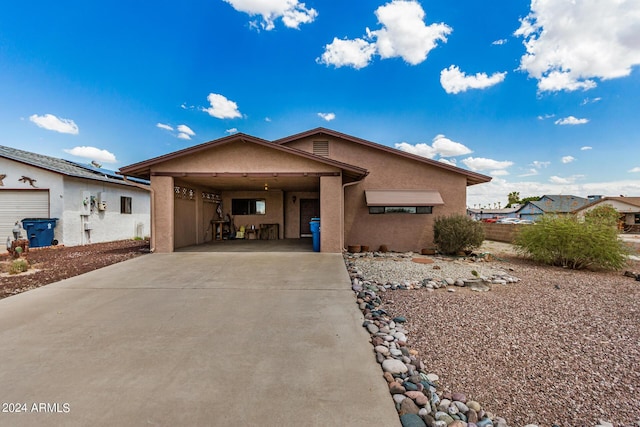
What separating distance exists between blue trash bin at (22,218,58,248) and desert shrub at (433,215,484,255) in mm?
16174

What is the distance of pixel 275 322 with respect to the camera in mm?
4082

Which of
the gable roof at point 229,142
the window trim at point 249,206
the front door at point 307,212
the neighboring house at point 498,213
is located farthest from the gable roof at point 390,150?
the neighboring house at point 498,213

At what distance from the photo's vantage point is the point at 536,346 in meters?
3.50

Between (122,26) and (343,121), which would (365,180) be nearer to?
(343,121)

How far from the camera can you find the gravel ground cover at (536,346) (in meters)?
2.45

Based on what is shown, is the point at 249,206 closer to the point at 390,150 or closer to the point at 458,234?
the point at 390,150

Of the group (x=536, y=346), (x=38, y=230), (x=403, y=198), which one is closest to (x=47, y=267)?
(x=38, y=230)

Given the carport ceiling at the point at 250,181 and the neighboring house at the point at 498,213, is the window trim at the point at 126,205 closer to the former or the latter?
the carport ceiling at the point at 250,181

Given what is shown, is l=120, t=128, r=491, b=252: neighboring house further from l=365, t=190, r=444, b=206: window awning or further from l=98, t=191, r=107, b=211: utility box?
l=98, t=191, r=107, b=211: utility box

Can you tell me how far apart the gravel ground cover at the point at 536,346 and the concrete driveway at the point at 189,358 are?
94cm

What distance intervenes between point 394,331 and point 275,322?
1.65 metres

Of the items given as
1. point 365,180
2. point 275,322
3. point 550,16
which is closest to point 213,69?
point 365,180

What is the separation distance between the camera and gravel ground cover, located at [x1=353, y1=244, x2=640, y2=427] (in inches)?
96.3

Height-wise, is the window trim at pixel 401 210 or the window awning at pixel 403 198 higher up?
the window awning at pixel 403 198
